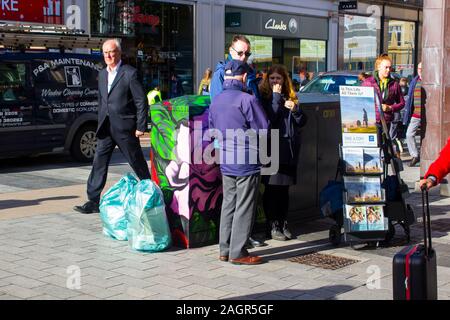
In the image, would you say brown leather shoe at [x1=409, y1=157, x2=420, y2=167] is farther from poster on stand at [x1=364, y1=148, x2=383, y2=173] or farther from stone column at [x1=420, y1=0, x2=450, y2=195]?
poster on stand at [x1=364, y1=148, x2=383, y2=173]

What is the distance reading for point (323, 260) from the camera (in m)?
6.41

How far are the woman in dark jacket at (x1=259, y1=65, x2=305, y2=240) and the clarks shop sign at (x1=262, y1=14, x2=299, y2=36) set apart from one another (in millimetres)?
17398

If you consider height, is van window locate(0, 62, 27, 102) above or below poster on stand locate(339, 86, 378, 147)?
above

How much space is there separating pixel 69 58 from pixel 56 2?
5.80 metres

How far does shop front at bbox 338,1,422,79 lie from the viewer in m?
28.8

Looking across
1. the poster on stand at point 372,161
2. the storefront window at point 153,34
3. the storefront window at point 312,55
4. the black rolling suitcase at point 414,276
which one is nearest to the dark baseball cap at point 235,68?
the poster on stand at point 372,161

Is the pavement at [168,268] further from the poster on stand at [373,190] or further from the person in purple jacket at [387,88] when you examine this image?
the person in purple jacket at [387,88]

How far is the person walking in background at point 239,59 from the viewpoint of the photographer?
20.4ft

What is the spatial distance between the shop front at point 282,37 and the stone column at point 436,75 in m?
12.5

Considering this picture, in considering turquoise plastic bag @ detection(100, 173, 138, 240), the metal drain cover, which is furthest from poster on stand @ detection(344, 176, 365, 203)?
turquoise plastic bag @ detection(100, 173, 138, 240)
